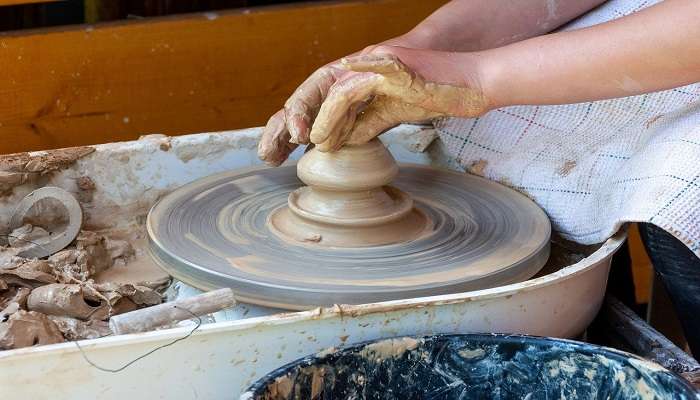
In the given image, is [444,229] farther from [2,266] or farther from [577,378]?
[2,266]

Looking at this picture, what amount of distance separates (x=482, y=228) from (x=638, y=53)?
0.40 m

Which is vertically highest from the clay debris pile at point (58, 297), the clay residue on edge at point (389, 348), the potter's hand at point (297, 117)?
the potter's hand at point (297, 117)

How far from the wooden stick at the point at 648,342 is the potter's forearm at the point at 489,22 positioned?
1.73 feet

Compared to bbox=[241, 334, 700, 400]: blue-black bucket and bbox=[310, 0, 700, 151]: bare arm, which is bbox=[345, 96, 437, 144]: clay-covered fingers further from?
bbox=[241, 334, 700, 400]: blue-black bucket

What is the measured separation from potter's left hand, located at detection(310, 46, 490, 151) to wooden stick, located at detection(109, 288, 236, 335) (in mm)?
327

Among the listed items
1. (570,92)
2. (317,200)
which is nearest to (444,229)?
(317,200)

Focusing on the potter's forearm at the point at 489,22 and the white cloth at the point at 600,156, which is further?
the potter's forearm at the point at 489,22

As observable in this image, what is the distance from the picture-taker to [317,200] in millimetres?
1542

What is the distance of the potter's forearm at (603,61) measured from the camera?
1.29 metres

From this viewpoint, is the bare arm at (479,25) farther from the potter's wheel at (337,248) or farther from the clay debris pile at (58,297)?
the clay debris pile at (58,297)

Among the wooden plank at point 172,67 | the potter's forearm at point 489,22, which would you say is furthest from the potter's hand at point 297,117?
the wooden plank at point 172,67

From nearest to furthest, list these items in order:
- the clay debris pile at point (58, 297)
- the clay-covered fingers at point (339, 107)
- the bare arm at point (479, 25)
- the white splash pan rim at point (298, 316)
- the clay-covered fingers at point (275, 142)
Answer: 1. the white splash pan rim at point (298, 316)
2. the clay debris pile at point (58, 297)
3. the clay-covered fingers at point (339, 107)
4. the clay-covered fingers at point (275, 142)
5. the bare arm at point (479, 25)

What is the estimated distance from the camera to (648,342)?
1.45 metres

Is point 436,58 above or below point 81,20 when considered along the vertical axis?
above
